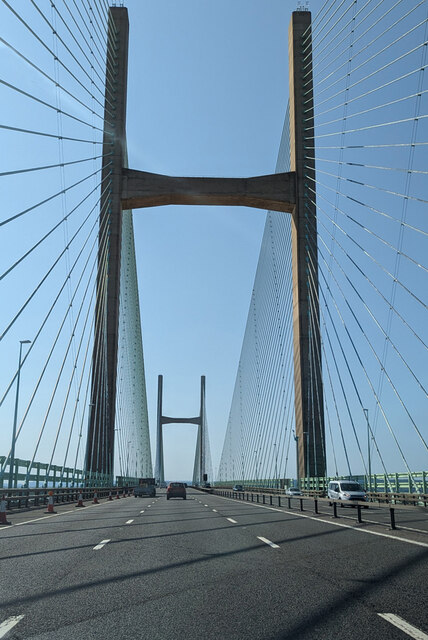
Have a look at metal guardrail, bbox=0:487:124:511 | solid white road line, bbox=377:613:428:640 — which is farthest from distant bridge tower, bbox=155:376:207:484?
solid white road line, bbox=377:613:428:640

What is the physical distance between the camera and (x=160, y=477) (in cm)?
13750

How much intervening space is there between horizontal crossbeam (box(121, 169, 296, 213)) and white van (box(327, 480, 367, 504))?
49.8 feet

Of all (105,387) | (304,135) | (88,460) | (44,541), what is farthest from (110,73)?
(44,541)

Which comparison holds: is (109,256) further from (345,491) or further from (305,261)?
(345,491)

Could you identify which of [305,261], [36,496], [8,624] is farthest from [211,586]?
[305,261]

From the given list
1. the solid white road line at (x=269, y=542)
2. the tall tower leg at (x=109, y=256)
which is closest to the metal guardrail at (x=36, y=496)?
the tall tower leg at (x=109, y=256)

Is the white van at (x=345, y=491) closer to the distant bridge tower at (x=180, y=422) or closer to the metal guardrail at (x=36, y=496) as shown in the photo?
the metal guardrail at (x=36, y=496)

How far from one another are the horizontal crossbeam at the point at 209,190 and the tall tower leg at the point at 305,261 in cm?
87

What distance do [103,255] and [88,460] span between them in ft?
40.5

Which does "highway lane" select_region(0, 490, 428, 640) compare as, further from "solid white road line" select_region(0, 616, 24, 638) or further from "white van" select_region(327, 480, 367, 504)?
"white van" select_region(327, 480, 367, 504)

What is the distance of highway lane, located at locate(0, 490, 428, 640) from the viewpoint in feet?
18.6

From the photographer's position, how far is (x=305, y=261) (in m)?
37.6

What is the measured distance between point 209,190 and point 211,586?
3192 centimetres

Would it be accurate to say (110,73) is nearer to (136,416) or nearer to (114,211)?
(114,211)
